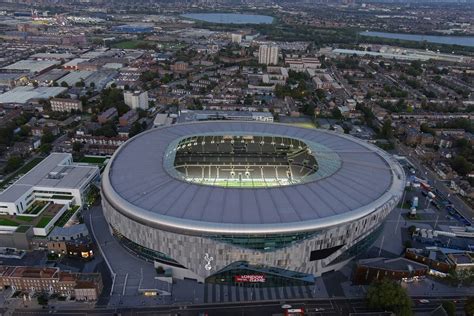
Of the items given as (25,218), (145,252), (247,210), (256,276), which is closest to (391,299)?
(256,276)

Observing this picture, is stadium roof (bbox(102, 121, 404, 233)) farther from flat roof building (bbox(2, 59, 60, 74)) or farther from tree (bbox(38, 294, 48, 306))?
flat roof building (bbox(2, 59, 60, 74))

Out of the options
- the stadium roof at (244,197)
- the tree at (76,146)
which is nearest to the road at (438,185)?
the stadium roof at (244,197)

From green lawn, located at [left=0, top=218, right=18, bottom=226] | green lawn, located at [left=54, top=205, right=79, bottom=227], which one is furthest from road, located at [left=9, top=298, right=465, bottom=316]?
green lawn, located at [left=54, top=205, right=79, bottom=227]

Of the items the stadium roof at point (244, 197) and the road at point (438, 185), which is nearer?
the stadium roof at point (244, 197)

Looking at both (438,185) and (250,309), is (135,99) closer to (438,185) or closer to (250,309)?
(250,309)

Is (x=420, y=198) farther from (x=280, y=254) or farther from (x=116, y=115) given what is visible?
(x=116, y=115)

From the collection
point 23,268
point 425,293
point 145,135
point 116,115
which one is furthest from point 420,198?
point 116,115

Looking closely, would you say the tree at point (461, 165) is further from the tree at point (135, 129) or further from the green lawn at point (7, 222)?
the green lawn at point (7, 222)
